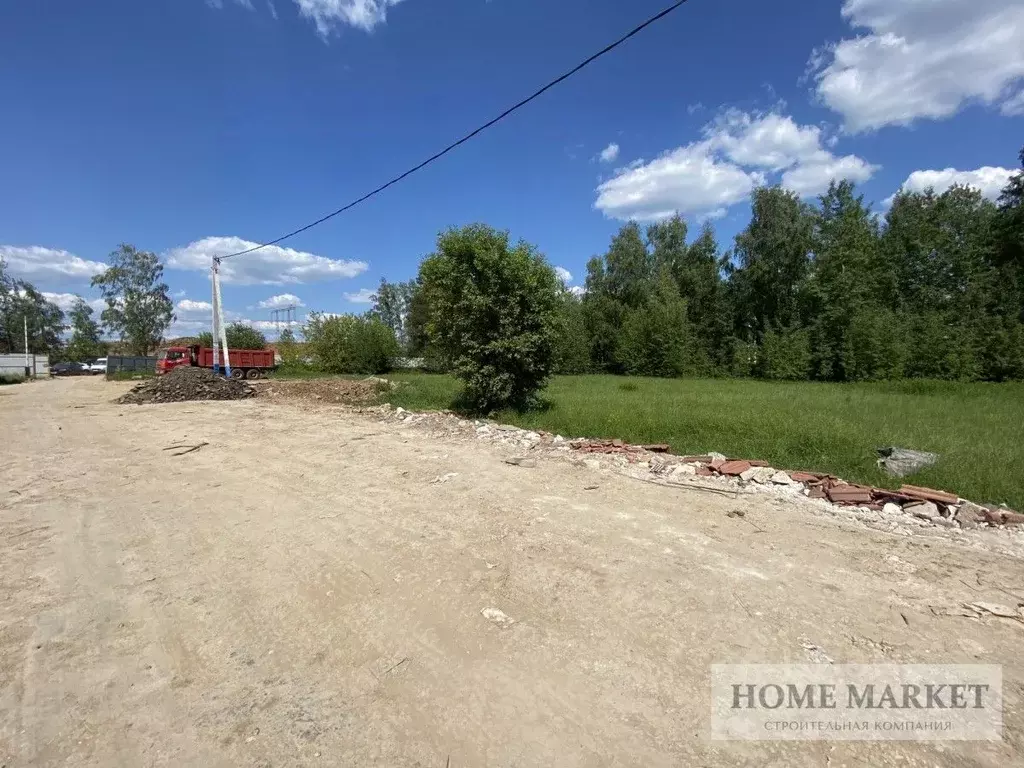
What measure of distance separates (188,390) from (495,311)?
49.5 feet

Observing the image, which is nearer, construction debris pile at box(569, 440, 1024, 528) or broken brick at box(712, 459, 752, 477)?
construction debris pile at box(569, 440, 1024, 528)

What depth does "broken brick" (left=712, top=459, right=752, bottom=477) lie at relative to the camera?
7.02 m

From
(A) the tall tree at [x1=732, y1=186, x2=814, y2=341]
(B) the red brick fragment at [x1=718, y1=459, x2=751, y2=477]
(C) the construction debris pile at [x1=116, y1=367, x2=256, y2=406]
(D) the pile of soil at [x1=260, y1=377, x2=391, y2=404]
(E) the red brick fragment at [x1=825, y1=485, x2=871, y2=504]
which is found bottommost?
(E) the red brick fragment at [x1=825, y1=485, x2=871, y2=504]

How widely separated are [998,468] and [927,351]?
28104mm

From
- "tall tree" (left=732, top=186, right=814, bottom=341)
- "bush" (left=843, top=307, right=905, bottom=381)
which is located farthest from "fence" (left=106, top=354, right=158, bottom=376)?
"bush" (left=843, top=307, right=905, bottom=381)

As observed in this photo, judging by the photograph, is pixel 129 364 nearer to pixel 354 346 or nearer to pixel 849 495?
pixel 354 346

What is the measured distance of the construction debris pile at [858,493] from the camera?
210 inches

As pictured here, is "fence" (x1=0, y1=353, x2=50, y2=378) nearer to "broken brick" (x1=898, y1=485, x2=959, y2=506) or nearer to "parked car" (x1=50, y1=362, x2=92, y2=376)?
"parked car" (x1=50, y1=362, x2=92, y2=376)

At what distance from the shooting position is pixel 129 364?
46.3 meters

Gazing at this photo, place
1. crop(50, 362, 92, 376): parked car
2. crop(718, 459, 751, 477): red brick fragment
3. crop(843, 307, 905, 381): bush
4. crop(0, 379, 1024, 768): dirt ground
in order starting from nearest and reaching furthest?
crop(0, 379, 1024, 768): dirt ground → crop(718, 459, 751, 477): red brick fragment → crop(843, 307, 905, 381): bush → crop(50, 362, 92, 376): parked car

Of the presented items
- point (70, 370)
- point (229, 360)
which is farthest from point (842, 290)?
point (70, 370)

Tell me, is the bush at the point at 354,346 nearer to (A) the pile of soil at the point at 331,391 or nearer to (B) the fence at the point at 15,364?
(A) the pile of soil at the point at 331,391

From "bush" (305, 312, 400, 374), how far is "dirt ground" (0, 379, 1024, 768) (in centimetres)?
3756

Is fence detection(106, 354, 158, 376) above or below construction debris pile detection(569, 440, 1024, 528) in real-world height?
above
